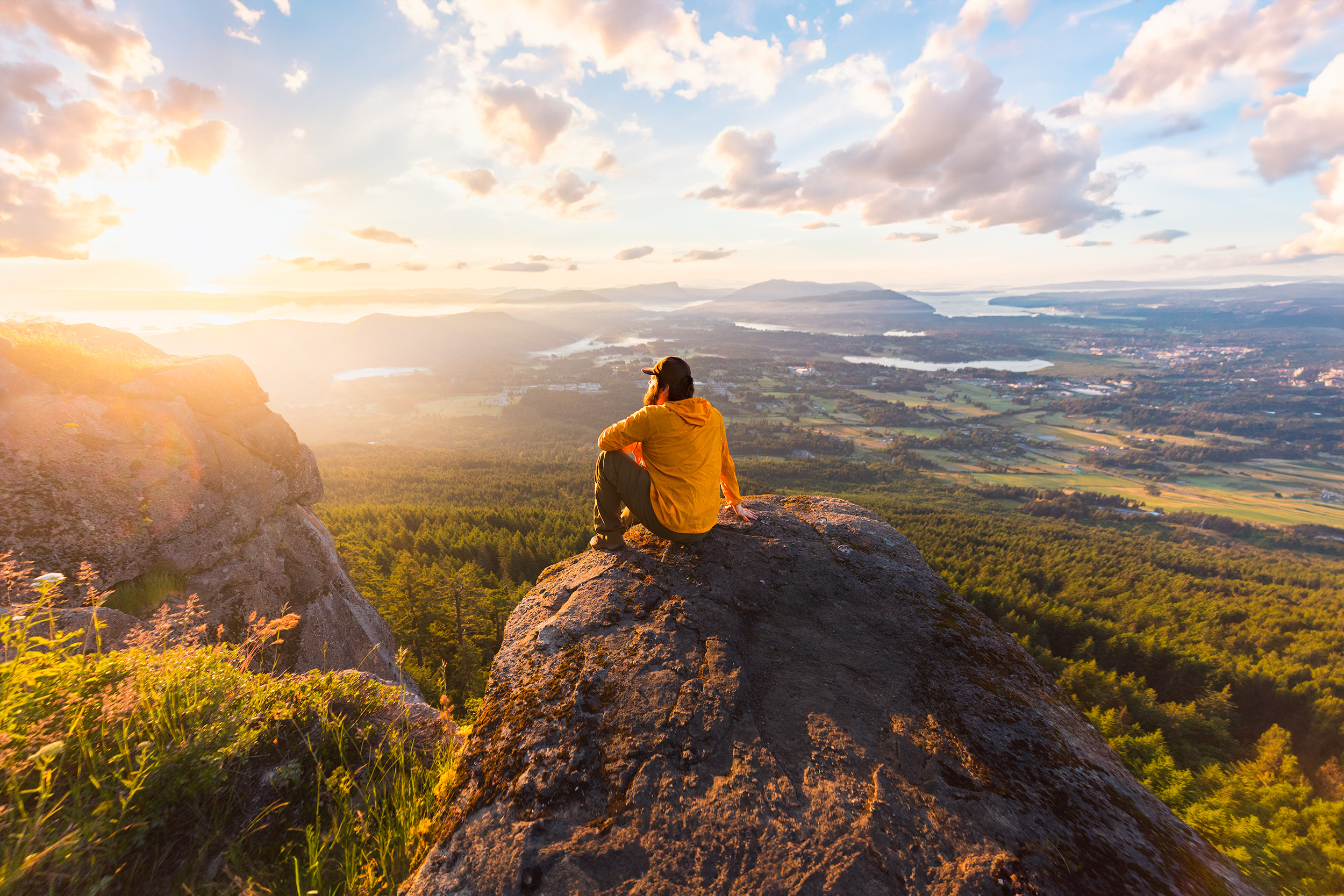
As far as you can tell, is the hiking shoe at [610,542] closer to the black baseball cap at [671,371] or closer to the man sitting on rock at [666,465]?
the man sitting on rock at [666,465]

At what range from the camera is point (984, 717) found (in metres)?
3.60

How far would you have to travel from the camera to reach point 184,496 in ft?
39.4

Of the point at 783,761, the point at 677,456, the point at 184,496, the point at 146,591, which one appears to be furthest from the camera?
the point at 184,496

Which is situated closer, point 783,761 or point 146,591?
point 783,761

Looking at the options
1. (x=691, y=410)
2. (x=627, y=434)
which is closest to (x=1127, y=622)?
(x=691, y=410)

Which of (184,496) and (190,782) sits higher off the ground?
(190,782)

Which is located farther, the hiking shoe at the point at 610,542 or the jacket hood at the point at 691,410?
the hiking shoe at the point at 610,542

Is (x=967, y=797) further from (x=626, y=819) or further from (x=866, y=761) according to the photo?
(x=626, y=819)

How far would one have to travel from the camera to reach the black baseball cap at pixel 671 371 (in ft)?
17.6

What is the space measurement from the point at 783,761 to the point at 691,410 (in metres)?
3.41

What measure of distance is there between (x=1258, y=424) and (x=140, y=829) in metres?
301

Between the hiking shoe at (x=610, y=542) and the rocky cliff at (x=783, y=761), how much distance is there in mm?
659

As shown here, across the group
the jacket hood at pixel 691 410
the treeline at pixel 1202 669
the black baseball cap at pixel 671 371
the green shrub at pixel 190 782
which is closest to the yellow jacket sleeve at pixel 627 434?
the jacket hood at pixel 691 410

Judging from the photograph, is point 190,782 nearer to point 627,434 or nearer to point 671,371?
point 627,434
